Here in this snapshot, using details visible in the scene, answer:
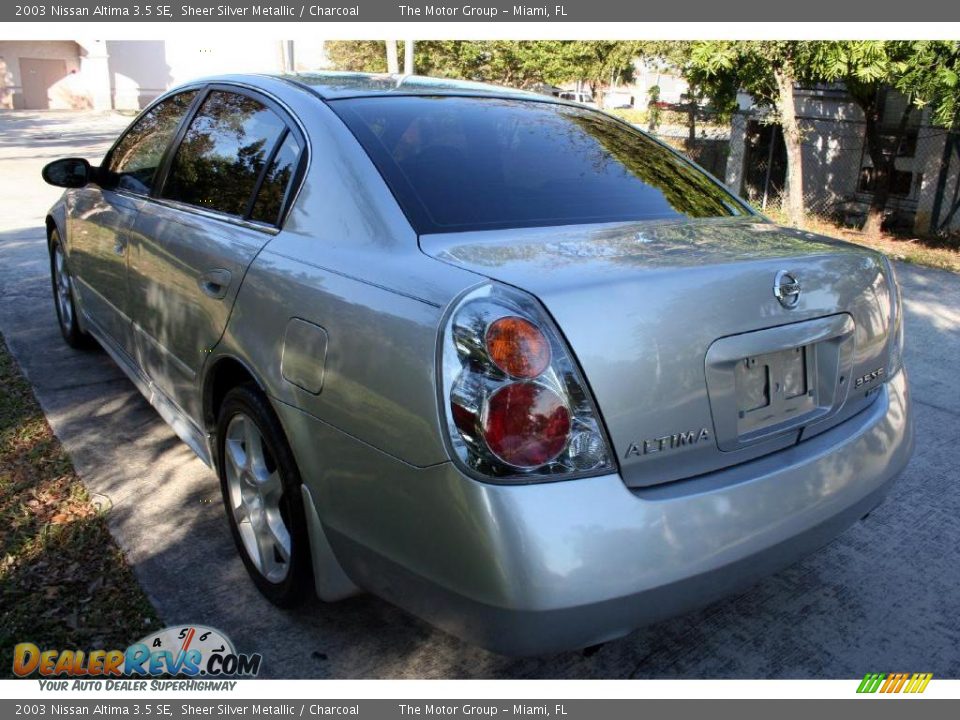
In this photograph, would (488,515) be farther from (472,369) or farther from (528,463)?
(472,369)

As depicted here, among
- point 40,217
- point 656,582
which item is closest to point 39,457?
point 656,582

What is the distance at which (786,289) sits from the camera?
227 centimetres

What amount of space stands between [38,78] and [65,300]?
135ft

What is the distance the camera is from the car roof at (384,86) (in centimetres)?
304

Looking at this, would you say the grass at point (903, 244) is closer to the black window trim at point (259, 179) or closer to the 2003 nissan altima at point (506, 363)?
the 2003 nissan altima at point (506, 363)

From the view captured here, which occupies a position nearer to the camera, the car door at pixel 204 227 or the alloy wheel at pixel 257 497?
the alloy wheel at pixel 257 497

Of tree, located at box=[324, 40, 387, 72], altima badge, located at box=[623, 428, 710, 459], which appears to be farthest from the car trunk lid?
tree, located at box=[324, 40, 387, 72]

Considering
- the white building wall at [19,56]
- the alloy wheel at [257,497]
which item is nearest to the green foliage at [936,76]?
the alloy wheel at [257,497]

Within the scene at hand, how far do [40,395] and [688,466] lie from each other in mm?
3904

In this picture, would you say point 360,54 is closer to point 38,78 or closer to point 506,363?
point 38,78

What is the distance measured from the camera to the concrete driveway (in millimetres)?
2627

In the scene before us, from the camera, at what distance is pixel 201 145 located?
138 inches

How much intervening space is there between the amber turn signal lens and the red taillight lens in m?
0.04

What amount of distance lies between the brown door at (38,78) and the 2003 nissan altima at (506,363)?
4312 cm
